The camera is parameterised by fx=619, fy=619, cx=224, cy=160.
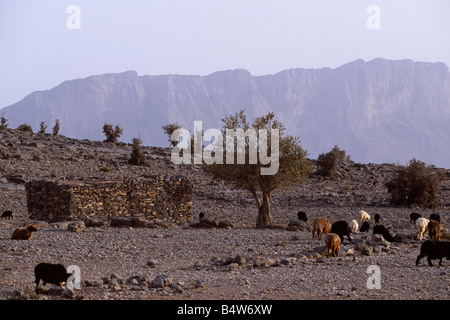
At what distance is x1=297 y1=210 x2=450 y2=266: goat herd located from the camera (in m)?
15.0

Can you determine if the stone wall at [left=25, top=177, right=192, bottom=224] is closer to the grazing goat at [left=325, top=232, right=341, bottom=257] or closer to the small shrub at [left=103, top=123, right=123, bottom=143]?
the grazing goat at [left=325, top=232, right=341, bottom=257]

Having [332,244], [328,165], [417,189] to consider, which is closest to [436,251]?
[332,244]

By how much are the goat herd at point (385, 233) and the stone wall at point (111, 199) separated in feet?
20.0

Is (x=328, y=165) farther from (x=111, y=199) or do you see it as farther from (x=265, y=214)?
(x=111, y=199)

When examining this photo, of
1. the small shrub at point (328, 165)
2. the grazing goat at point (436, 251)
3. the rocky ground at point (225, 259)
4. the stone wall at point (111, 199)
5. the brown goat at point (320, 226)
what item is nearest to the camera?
the rocky ground at point (225, 259)

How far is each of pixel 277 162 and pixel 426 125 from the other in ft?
549

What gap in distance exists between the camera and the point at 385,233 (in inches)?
857

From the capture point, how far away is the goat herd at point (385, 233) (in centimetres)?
1503

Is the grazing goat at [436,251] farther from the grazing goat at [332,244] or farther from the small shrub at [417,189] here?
the small shrub at [417,189]

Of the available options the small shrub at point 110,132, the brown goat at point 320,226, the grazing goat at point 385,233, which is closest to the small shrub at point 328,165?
the small shrub at point 110,132

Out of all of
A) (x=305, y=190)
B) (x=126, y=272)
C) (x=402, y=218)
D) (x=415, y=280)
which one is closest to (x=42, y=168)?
(x=305, y=190)

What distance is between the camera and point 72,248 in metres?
18.4

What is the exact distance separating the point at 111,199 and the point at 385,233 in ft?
39.9

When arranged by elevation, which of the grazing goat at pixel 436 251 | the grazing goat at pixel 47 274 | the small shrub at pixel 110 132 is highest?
the small shrub at pixel 110 132
